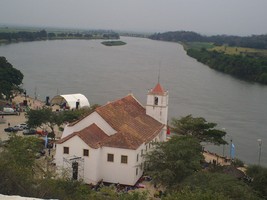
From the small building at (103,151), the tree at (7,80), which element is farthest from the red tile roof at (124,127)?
the tree at (7,80)

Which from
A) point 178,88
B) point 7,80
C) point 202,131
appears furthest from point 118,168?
point 178,88

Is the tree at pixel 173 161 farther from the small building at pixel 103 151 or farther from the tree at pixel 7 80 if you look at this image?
the tree at pixel 7 80

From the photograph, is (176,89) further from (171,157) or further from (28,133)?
(171,157)

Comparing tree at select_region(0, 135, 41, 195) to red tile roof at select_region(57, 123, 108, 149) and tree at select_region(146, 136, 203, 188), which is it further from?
tree at select_region(146, 136, 203, 188)

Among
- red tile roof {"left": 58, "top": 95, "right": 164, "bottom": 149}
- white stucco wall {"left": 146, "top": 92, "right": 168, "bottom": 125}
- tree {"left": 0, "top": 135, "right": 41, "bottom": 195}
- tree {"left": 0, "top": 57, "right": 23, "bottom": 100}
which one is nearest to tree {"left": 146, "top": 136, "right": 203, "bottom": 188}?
red tile roof {"left": 58, "top": 95, "right": 164, "bottom": 149}

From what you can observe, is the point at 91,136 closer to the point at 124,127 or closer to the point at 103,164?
the point at 103,164
